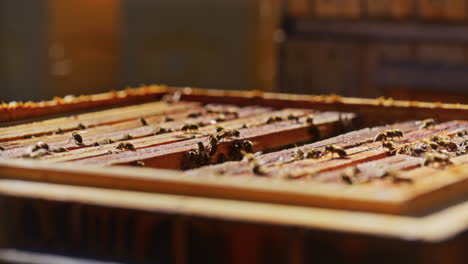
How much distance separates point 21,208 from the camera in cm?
477

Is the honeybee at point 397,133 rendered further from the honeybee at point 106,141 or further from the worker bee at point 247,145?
the honeybee at point 106,141

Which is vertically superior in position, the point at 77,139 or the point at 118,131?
the point at 77,139

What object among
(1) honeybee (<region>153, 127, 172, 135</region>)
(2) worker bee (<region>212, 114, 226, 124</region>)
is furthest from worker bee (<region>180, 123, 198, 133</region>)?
(2) worker bee (<region>212, 114, 226, 124</region>)

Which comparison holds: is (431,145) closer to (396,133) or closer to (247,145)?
(396,133)

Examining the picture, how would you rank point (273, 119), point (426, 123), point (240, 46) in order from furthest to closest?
point (240, 46) < point (273, 119) < point (426, 123)

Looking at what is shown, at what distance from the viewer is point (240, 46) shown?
16.8 meters

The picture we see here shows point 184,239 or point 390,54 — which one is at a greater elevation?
point 184,239

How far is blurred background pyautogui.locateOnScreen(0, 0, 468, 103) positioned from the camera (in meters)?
15.1

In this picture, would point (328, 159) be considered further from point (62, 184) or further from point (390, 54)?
point (390, 54)

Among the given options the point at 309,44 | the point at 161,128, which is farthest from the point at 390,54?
the point at 161,128

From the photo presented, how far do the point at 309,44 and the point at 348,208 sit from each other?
11496mm

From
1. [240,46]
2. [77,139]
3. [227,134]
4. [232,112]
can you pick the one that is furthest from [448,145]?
[240,46]

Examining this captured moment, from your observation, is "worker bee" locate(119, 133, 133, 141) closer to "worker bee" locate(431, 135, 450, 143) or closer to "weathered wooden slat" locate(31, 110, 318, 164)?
"weathered wooden slat" locate(31, 110, 318, 164)

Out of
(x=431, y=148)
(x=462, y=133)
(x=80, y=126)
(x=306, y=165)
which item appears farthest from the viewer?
(x=80, y=126)
